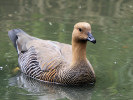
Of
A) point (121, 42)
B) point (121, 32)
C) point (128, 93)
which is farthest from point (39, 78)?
point (121, 32)

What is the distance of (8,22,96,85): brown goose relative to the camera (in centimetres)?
814

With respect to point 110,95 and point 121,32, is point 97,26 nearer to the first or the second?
point 121,32

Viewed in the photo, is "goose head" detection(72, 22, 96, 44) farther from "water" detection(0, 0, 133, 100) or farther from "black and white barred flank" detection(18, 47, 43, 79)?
"black and white barred flank" detection(18, 47, 43, 79)

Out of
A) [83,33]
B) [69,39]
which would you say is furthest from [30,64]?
[69,39]

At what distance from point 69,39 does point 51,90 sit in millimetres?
3502

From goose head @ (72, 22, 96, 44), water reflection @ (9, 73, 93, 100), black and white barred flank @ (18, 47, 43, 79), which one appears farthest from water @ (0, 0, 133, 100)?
goose head @ (72, 22, 96, 44)

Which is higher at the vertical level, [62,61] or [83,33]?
[83,33]

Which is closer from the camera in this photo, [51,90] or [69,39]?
[51,90]

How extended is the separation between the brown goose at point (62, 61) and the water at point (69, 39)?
20cm

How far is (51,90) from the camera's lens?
8031mm

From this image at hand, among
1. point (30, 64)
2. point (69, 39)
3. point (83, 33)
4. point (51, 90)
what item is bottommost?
point (51, 90)

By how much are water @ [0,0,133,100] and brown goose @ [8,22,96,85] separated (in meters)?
0.20

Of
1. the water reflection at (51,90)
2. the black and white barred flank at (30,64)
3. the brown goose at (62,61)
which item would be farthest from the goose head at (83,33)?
the black and white barred flank at (30,64)

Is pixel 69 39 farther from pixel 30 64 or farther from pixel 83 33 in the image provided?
pixel 83 33
